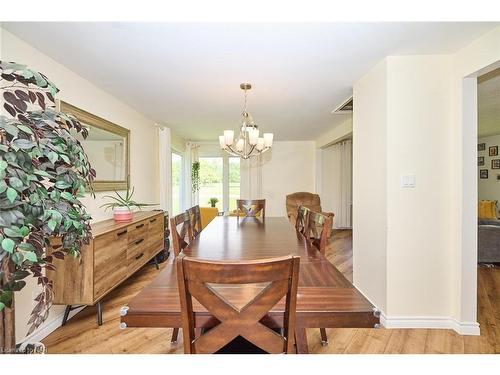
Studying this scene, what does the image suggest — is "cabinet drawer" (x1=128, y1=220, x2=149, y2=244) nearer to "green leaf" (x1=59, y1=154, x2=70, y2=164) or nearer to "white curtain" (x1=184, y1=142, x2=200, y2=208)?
"green leaf" (x1=59, y1=154, x2=70, y2=164)

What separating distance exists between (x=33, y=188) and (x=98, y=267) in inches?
56.2

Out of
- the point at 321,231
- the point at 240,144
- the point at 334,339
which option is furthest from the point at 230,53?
the point at 334,339

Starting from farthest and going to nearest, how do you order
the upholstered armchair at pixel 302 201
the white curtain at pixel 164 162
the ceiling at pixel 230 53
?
the upholstered armchair at pixel 302 201
the white curtain at pixel 164 162
the ceiling at pixel 230 53

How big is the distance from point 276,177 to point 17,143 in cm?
619

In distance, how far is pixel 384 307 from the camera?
227cm

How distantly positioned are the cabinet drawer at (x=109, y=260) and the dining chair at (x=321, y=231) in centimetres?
168

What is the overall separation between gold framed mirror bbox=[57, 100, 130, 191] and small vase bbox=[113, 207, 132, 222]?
0.30m

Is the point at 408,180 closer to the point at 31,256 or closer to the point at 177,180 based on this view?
the point at 31,256

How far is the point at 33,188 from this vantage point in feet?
3.16

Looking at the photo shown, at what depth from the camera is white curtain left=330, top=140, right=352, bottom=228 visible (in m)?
6.83

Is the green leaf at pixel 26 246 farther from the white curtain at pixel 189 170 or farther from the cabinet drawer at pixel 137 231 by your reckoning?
the white curtain at pixel 189 170

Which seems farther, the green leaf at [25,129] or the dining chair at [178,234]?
the dining chair at [178,234]

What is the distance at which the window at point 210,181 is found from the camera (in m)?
6.99

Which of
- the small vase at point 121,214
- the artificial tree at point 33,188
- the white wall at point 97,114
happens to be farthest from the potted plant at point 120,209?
the artificial tree at point 33,188
